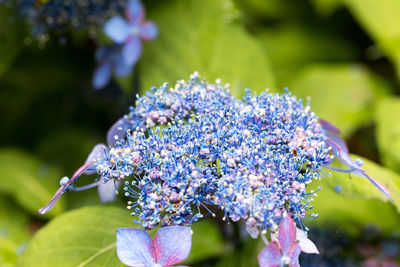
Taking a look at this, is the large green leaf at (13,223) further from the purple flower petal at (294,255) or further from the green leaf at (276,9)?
the green leaf at (276,9)

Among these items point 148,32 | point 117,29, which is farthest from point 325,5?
point 117,29

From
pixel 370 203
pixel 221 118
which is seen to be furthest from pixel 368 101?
pixel 221 118

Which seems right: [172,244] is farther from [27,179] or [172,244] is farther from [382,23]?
[382,23]

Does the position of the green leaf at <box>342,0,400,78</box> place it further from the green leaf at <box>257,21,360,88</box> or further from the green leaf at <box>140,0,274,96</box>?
the green leaf at <box>140,0,274,96</box>

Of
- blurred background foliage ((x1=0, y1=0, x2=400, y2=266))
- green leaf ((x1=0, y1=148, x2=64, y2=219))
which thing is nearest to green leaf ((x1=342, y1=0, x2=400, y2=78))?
blurred background foliage ((x1=0, y1=0, x2=400, y2=266))

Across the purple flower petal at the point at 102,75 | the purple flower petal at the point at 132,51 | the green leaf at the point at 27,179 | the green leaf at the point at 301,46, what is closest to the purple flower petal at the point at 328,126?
the purple flower petal at the point at 132,51
